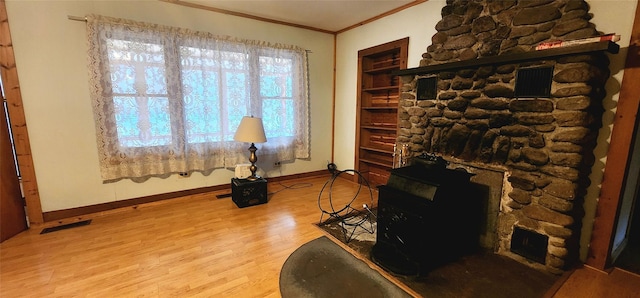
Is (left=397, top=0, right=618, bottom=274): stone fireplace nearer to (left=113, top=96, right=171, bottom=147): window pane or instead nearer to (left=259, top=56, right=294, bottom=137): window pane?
(left=259, top=56, right=294, bottom=137): window pane

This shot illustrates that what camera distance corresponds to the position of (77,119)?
8.99 feet

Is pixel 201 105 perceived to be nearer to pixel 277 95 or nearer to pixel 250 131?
pixel 250 131

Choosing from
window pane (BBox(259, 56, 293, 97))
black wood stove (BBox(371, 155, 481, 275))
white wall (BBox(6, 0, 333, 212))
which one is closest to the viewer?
black wood stove (BBox(371, 155, 481, 275))

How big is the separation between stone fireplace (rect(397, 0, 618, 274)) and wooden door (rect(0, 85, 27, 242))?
4049 millimetres

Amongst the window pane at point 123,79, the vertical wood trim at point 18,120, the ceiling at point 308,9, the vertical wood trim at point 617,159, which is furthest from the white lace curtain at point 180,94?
the vertical wood trim at point 617,159

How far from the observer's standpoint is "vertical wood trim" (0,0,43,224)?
7.81 ft

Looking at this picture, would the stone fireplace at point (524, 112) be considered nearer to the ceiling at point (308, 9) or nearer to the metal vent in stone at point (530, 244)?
the metal vent in stone at point (530, 244)

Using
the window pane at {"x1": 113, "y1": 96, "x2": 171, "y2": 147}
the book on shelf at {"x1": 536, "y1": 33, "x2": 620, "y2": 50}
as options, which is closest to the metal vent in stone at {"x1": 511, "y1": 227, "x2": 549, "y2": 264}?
the book on shelf at {"x1": 536, "y1": 33, "x2": 620, "y2": 50}

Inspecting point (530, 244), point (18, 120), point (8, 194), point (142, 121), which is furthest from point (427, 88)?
point (8, 194)

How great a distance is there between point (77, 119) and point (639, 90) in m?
4.78

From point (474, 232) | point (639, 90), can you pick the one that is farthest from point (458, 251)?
point (639, 90)

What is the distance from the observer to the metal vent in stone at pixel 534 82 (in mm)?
1875

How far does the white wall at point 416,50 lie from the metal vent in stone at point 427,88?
55 cm

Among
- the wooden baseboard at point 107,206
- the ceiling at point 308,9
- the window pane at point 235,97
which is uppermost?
the ceiling at point 308,9
